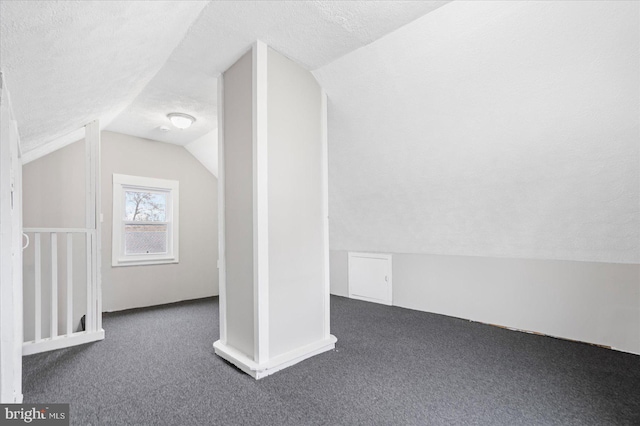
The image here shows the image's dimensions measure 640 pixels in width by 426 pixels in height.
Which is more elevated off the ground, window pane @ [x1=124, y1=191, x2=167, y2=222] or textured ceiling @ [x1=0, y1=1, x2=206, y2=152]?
textured ceiling @ [x1=0, y1=1, x2=206, y2=152]

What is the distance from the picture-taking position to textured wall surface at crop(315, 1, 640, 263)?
1.87 m

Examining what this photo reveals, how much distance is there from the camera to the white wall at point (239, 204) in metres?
2.29

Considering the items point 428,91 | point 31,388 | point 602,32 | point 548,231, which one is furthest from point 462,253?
point 31,388

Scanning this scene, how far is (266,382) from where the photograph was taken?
2080 mm

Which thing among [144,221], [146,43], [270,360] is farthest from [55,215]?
[270,360]

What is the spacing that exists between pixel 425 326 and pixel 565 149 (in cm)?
200

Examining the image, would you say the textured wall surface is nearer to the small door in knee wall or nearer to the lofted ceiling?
the lofted ceiling

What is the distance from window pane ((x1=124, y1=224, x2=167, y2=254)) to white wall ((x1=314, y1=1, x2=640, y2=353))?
255 cm

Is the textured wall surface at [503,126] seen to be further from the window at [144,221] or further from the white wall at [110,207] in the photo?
the window at [144,221]

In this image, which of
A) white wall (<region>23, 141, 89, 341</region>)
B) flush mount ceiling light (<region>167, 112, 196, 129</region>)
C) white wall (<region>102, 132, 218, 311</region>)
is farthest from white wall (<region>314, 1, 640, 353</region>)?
white wall (<region>23, 141, 89, 341</region>)

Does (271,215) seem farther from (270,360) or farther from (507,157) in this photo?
(507,157)

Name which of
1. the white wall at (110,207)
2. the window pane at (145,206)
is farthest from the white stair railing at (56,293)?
the window pane at (145,206)

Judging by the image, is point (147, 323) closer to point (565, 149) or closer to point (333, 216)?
point (333, 216)

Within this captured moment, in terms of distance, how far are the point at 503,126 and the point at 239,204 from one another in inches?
80.5
